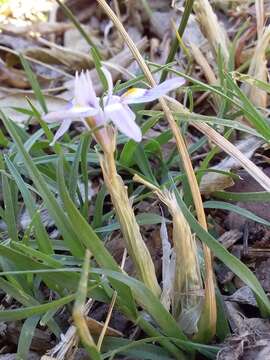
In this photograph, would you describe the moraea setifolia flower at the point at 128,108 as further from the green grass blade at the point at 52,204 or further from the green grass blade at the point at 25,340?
the green grass blade at the point at 25,340

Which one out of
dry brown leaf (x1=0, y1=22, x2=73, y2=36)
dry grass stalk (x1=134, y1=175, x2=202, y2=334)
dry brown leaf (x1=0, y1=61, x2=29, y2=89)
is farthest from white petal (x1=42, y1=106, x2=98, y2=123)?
dry brown leaf (x1=0, y1=22, x2=73, y2=36)

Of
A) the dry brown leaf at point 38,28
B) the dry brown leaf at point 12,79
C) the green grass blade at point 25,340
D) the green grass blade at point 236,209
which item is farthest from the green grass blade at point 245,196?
the dry brown leaf at point 38,28

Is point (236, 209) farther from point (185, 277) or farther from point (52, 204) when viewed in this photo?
point (52, 204)

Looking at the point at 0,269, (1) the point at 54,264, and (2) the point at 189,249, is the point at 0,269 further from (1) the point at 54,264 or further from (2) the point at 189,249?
(2) the point at 189,249

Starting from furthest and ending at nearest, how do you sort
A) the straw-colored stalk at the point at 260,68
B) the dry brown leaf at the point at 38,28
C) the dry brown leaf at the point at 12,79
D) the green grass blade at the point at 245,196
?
the dry brown leaf at the point at 38,28, the dry brown leaf at the point at 12,79, the straw-colored stalk at the point at 260,68, the green grass blade at the point at 245,196

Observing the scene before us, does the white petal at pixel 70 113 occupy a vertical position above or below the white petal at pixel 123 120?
above

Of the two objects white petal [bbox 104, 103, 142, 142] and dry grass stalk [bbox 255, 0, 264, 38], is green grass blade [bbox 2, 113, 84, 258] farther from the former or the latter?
dry grass stalk [bbox 255, 0, 264, 38]

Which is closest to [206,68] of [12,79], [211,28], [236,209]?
[211,28]
